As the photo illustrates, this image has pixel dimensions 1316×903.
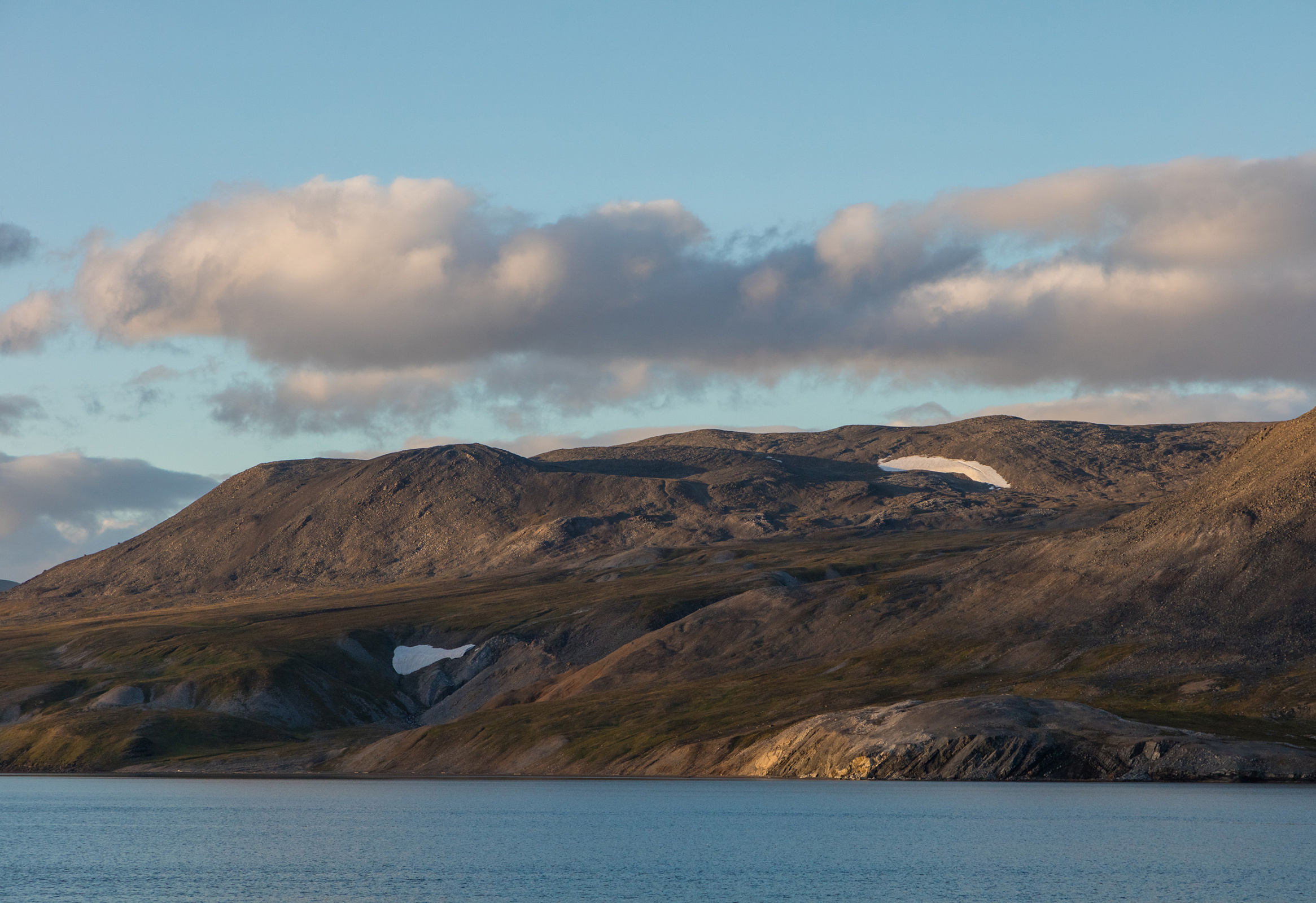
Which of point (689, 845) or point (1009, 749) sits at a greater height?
point (689, 845)

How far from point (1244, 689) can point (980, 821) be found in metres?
88.1

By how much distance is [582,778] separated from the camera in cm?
19025

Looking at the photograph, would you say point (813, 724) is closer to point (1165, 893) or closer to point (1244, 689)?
point (1244, 689)

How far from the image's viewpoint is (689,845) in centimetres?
10306

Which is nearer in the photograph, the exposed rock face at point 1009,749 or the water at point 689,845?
the water at point 689,845

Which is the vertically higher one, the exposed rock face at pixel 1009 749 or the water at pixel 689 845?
the water at pixel 689 845

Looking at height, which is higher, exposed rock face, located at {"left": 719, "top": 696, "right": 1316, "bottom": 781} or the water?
the water

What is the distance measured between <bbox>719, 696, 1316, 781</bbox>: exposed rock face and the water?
5.59 m

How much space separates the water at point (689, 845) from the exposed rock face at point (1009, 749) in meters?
5.59

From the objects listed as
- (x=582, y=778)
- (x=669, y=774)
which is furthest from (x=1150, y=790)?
(x=582, y=778)

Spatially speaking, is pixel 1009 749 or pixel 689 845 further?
pixel 1009 749

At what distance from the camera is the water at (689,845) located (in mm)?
80625

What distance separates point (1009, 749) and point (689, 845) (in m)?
71.4

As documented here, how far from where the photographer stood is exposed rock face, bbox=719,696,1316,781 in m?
156
